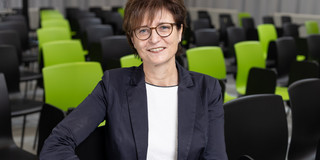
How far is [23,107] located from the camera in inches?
143

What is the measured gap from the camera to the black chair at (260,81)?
11.7ft

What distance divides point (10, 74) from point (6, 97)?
4.07ft

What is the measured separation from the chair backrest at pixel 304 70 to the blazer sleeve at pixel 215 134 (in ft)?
7.72

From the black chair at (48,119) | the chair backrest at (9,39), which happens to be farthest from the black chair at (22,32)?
the black chair at (48,119)

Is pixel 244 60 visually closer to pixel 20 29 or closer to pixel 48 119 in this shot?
pixel 48 119

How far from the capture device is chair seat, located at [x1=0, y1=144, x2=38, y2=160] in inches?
101

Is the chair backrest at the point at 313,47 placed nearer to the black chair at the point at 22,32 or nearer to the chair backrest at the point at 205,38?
the chair backrest at the point at 205,38

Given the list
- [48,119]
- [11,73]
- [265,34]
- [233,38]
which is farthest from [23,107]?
[265,34]

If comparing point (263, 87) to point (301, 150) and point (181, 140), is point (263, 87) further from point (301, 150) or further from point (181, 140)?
point (181, 140)

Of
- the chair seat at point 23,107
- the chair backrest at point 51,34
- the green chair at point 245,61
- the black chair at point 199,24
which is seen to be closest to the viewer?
the chair seat at point 23,107

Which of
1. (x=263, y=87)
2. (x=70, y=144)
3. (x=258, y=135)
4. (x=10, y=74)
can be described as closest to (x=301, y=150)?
(x=258, y=135)

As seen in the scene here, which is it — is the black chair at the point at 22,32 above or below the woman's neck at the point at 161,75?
below

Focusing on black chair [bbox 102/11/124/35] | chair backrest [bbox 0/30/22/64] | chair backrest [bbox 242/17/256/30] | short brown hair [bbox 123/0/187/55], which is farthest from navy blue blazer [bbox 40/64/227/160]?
chair backrest [bbox 242/17/256/30]

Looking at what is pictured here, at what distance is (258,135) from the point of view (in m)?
2.15
